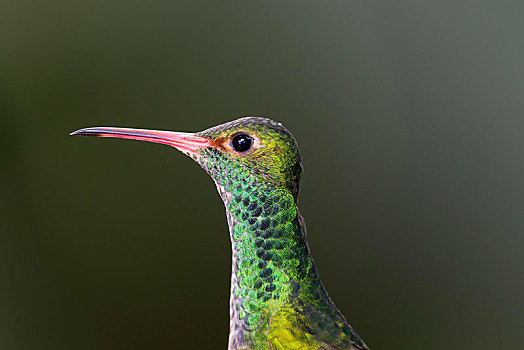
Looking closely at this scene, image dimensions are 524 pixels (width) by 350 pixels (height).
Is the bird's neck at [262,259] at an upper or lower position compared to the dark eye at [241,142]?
lower

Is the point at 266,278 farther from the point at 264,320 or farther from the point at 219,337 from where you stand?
the point at 219,337

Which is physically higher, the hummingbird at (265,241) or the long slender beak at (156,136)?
the long slender beak at (156,136)

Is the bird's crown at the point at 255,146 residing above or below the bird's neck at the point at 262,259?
above

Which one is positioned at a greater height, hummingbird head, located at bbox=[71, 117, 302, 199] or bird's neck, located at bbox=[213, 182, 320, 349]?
hummingbird head, located at bbox=[71, 117, 302, 199]

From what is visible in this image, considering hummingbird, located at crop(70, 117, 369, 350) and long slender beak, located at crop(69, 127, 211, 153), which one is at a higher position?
long slender beak, located at crop(69, 127, 211, 153)

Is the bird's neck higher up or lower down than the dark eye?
lower down

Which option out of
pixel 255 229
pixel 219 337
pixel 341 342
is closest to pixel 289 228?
pixel 255 229
